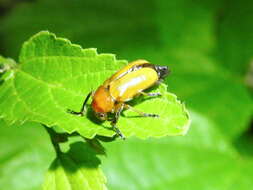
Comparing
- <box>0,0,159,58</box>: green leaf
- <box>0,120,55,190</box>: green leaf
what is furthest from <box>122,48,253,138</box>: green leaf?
<box>0,120,55,190</box>: green leaf

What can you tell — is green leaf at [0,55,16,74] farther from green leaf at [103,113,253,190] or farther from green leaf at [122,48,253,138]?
green leaf at [122,48,253,138]

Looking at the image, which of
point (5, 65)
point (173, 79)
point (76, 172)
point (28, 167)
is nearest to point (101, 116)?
point (76, 172)

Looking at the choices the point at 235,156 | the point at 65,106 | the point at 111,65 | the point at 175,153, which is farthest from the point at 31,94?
the point at 235,156

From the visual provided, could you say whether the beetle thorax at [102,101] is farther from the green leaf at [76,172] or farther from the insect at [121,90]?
the green leaf at [76,172]

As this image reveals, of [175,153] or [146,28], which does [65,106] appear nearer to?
[175,153]

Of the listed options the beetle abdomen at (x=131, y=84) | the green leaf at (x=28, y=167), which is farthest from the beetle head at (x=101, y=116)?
the green leaf at (x=28, y=167)

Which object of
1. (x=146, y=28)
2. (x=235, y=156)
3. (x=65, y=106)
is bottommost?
(x=235, y=156)
